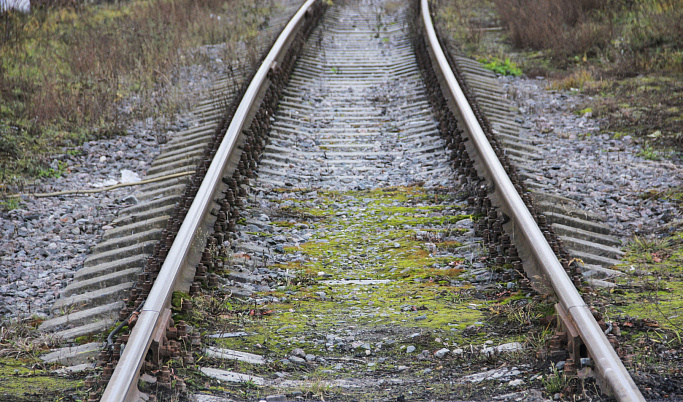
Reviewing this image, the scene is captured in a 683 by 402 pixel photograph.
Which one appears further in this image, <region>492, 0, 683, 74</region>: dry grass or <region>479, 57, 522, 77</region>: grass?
<region>479, 57, 522, 77</region>: grass

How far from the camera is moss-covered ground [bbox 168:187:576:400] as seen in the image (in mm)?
3193

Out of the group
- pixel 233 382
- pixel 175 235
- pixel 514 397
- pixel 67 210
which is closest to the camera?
pixel 514 397

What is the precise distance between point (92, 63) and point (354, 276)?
6.17 metres

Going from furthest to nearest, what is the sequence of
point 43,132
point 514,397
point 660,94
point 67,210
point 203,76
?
point 203,76, point 660,94, point 43,132, point 67,210, point 514,397

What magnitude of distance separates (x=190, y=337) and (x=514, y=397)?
1.66 meters

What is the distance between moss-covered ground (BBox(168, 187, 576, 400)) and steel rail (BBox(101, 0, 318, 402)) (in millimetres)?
284

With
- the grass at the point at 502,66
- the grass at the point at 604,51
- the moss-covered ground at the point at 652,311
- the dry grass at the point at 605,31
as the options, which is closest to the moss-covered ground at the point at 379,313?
the moss-covered ground at the point at 652,311

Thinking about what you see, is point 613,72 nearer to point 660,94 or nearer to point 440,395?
point 660,94

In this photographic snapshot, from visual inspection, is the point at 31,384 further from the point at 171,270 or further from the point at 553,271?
the point at 553,271

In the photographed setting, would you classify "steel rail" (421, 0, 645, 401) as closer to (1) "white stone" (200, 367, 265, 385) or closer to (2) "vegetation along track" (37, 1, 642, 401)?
(2) "vegetation along track" (37, 1, 642, 401)

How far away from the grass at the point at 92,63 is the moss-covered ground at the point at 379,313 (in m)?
3.12

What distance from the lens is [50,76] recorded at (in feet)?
29.1

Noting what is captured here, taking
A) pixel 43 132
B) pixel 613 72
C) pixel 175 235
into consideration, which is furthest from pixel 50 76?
pixel 613 72

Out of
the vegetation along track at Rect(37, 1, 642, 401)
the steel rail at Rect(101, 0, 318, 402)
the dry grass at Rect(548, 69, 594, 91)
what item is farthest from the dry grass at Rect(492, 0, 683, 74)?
the steel rail at Rect(101, 0, 318, 402)
